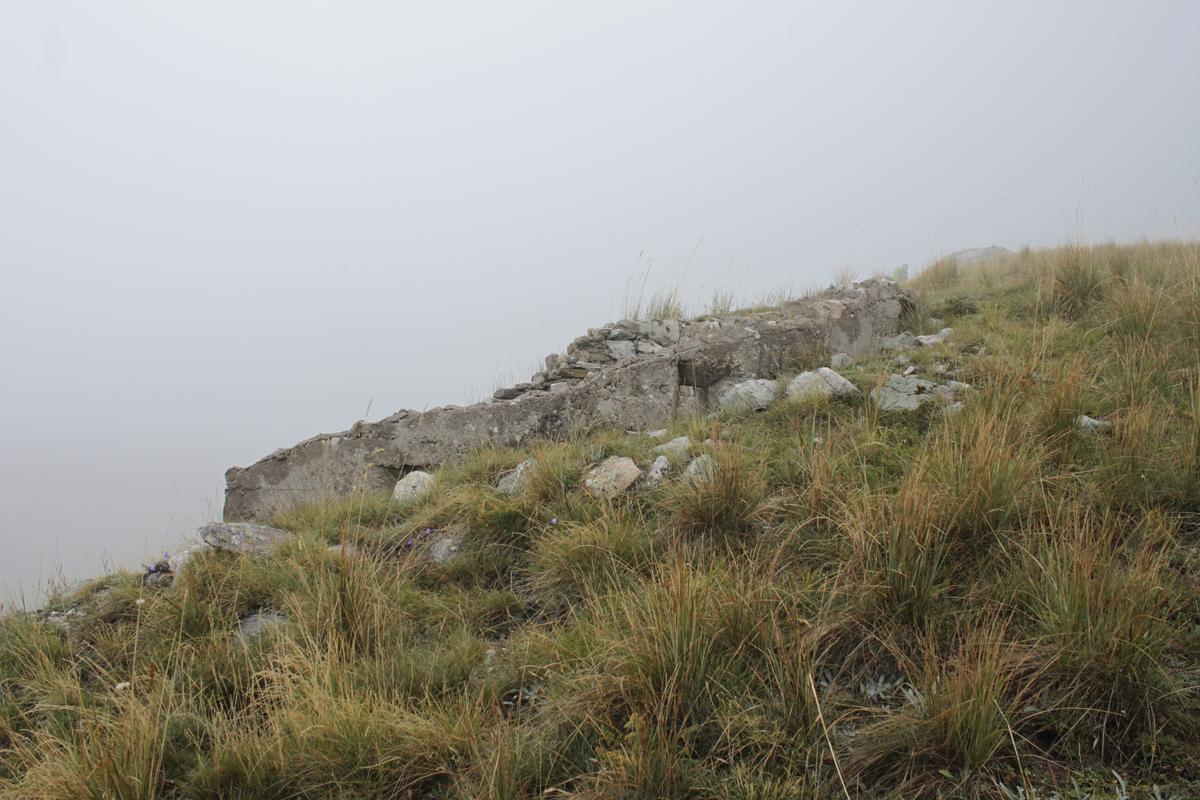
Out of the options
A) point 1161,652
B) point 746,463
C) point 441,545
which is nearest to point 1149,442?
point 1161,652

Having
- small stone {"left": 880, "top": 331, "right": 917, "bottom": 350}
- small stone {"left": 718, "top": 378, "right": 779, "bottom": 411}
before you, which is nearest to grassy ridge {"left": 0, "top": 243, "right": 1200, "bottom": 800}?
small stone {"left": 718, "top": 378, "right": 779, "bottom": 411}

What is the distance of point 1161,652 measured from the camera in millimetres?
1882

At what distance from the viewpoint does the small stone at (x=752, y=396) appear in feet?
16.0

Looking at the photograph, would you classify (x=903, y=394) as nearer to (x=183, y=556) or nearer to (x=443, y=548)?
(x=443, y=548)

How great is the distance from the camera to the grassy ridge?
1.80 m

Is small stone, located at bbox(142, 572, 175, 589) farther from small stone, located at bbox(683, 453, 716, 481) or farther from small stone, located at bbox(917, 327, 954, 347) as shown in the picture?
small stone, located at bbox(917, 327, 954, 347)

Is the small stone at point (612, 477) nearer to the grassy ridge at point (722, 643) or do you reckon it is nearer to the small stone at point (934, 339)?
the grassy ridge at point (722, 643)

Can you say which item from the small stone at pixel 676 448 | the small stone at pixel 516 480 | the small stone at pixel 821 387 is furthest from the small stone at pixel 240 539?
the small stone at pixel 821 387

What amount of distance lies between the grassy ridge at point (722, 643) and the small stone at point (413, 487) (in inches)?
25.1

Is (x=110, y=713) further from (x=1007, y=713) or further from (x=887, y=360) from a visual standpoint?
(x=887, y=360)

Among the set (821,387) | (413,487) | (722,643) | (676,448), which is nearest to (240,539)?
(413,487)

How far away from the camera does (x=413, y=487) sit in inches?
185

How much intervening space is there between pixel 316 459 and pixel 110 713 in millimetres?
3070

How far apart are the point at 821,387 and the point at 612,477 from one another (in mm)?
1675
